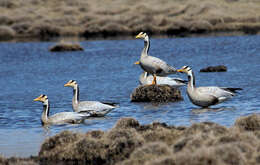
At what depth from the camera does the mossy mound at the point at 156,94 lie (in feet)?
56.1

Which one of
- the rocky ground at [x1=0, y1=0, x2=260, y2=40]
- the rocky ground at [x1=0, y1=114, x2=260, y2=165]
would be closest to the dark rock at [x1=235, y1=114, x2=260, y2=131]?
the rocky ground at [x1=0, y1=114, x2=260, y2=165]

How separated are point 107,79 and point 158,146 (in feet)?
55.4

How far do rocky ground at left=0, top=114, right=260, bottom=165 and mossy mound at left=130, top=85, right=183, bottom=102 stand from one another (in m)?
6.09

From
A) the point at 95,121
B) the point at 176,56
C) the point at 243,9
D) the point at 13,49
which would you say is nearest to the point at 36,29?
the point at 13,49

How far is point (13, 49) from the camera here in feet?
149

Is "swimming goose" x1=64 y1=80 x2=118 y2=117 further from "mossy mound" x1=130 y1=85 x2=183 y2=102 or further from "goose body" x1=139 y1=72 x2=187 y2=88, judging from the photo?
"goose body" x1=139 y1=72 x2=187 y2=88

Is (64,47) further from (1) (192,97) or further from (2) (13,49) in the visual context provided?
(1) (192,97)

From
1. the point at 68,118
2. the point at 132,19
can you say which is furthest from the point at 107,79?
the point at 132,19

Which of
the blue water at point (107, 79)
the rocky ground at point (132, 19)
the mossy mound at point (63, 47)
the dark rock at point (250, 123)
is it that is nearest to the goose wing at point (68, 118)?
the blue water at point (107, 79)

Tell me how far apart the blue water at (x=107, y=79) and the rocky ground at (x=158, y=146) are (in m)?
1.07

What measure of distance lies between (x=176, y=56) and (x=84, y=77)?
32.7ft

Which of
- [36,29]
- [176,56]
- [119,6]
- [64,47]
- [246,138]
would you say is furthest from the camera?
[119,6]

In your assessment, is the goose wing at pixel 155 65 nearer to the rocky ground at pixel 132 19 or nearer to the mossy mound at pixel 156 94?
the mossy mound at pixel 156 94

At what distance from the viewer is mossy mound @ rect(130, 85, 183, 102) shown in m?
17.1
